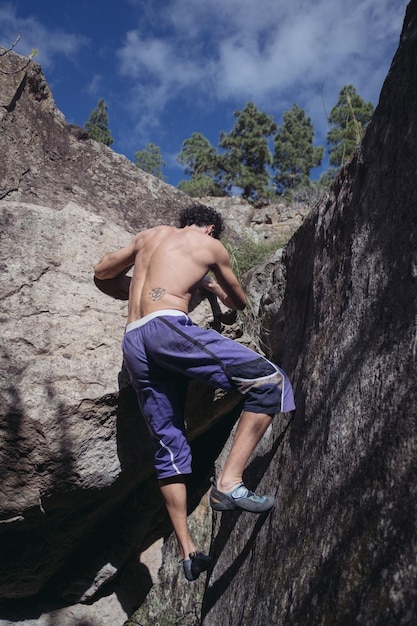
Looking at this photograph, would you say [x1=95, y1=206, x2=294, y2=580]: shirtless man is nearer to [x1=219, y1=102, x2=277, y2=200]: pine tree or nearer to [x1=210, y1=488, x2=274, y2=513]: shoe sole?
[x1=210, y1=488, x2=274, y2=513]: shoe sole

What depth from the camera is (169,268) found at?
304 centimetres

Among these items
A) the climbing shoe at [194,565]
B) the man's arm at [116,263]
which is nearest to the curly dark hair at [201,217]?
the man's arm at [116,263]

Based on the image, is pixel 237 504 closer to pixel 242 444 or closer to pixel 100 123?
pixel 242 444

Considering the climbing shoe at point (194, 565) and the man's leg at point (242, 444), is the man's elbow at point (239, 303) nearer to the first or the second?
the man's leg at point (242, 444)

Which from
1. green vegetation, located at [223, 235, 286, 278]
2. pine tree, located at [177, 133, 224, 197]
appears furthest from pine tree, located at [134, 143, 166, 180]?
green vegetation, located at [223, 235, 286, 278]

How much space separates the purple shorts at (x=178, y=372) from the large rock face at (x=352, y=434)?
19 centimetres

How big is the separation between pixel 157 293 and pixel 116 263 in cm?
51

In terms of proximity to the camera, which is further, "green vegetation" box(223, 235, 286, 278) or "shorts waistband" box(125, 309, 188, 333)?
"green vegetation" box(223, 235, 286, 278)

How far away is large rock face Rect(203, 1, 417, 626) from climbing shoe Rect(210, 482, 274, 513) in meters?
0.09

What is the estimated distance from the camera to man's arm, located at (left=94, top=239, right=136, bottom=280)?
3340mm

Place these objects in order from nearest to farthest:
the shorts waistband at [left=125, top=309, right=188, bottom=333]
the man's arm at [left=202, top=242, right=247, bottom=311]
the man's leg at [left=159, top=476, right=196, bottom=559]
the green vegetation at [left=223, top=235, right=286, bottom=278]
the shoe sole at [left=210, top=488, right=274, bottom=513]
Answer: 1. the shoe sole at [left=210, top=488, right=274, bottom=513]
2. the man's leg at [left=159, top=476, right=196, bottom=559]
3. the shorts waistband at [left=125, top=309, right=188, bottom=333]
4. the man's arm at [left=202, top=242, right=247, bottom=311]
5. the green vegetation at [left=223, top=235, right=286, bottom=278]

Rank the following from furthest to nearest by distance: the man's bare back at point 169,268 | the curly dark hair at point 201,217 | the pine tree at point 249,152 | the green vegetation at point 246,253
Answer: the pine tree at point 249,152 < the green vegetation at point 246,253 < the curly dark hair at point 201,217 < the man's bare back at point 169,268

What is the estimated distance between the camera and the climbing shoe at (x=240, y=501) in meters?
2.50

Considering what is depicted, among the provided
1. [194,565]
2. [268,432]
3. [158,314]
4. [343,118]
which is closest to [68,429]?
[158,314]
